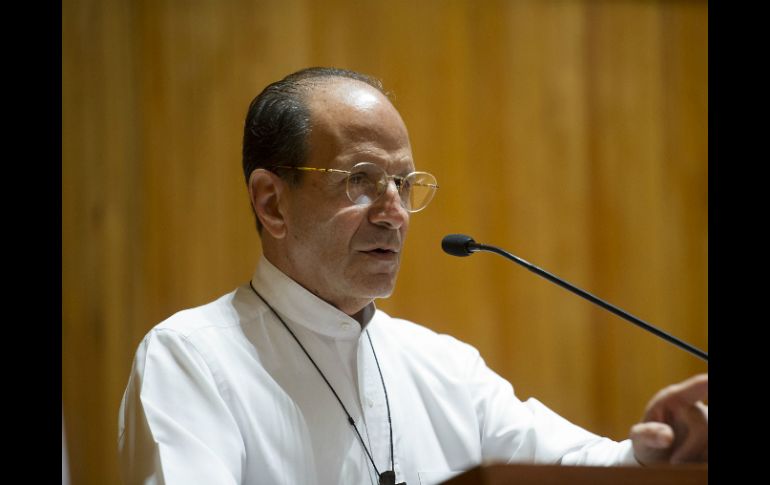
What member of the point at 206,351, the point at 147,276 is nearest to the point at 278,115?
the point at 206,351

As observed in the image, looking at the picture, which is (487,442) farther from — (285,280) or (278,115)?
(278,115)

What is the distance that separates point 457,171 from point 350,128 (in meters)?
1.09

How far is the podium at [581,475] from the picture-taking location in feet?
3.27

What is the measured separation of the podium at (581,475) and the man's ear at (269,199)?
108 centimetres

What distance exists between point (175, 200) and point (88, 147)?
1.02ft

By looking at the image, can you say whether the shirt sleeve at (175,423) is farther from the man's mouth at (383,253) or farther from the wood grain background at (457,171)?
the wood grain background at (457,171)

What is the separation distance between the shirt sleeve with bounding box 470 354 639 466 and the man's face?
1.55 feet

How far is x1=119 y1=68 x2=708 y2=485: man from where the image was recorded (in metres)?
1.76

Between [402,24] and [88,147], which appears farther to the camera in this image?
[402,24]

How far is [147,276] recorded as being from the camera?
2678 millimetres

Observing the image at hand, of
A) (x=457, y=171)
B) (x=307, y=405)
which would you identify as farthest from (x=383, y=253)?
(x=457, y=171)

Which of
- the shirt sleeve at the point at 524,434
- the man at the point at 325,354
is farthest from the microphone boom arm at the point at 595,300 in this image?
the shirt sleeve at the point at 524,434

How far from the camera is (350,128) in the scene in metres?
1.95

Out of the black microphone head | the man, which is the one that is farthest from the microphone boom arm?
the man
